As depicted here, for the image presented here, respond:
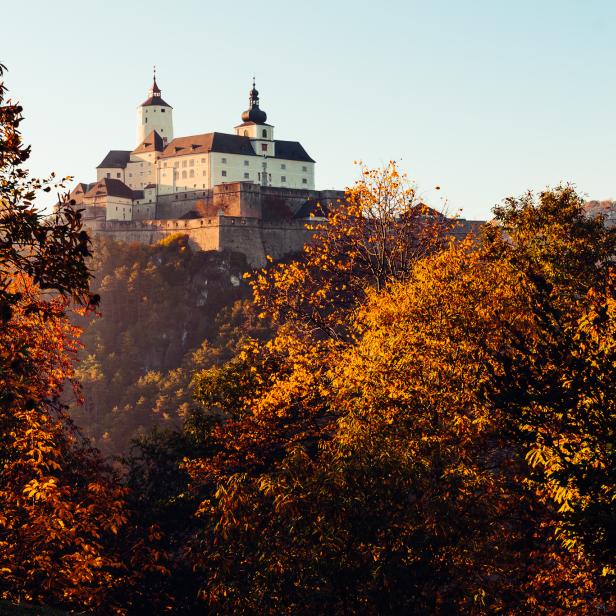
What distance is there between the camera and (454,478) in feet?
49.1

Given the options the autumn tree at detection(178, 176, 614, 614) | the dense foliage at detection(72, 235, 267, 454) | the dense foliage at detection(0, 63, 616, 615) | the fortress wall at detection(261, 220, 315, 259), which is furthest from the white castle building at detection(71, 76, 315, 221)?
the autumn tree at detection(178, 176, 614, 614)

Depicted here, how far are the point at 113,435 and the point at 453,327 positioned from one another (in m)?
72.8

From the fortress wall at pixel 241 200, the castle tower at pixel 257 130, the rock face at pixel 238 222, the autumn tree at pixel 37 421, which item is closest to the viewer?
the autumn tree at pixel 37 421

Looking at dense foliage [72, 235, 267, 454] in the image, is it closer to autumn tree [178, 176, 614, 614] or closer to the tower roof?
the tower roof

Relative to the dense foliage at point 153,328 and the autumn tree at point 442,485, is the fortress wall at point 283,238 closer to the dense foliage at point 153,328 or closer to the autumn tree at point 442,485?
the dense foliage at point 153,328

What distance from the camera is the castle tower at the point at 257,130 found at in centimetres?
13425

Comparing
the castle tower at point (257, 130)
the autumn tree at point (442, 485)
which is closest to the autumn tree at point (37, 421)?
the autumn tree at point (442, 485)

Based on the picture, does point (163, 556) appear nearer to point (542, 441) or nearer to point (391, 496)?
point (391, 496)

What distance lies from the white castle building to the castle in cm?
14

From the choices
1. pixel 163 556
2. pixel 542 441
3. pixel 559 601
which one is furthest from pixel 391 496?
pixel 163 556

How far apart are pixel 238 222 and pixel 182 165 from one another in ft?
105

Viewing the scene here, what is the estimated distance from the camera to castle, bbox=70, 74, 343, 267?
99938 mm

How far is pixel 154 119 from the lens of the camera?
143 m

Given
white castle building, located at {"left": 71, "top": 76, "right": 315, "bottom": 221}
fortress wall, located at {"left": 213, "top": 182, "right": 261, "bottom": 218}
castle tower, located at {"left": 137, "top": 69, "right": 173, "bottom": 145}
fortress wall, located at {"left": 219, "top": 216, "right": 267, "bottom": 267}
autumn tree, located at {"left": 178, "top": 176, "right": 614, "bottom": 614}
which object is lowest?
autumn tree, located at {"left": 178, "top": 176, "right": 614, "bottom": 614}
